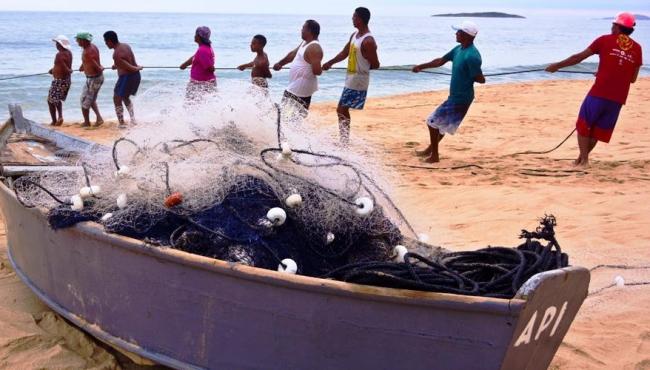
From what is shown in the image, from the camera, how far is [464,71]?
8.16 meters

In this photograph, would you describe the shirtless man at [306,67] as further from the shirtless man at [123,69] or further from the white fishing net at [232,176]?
the shirtless man at [123,69]

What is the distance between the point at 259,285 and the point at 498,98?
53.9 feet

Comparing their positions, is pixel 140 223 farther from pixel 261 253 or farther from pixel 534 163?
pixel 534 163

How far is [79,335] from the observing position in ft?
13.7

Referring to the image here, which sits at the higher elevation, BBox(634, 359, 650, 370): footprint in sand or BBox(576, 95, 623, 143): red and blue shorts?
BBox(576, 95, 623, 143): red and blue shorts

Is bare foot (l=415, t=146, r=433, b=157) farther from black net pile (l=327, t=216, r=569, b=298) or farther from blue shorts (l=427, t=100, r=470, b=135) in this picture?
black net pile (l=327, t=216, r=569, b=298)

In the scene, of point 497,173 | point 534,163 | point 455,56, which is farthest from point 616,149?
point 455,56

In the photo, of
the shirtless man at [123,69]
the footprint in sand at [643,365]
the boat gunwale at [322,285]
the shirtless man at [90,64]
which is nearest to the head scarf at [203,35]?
the shirtless man at [123,69]

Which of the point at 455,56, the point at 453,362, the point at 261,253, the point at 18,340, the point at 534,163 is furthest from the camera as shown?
the point at 534,163

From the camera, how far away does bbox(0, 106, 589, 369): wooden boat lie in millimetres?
2803

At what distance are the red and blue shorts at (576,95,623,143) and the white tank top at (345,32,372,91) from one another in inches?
101

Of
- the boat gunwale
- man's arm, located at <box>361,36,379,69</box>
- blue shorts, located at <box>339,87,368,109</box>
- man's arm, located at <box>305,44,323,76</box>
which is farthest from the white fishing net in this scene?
blue shorts, located at <box>339,87,368,109</box>

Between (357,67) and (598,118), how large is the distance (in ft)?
9.37

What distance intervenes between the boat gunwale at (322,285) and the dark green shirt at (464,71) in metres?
5.59
